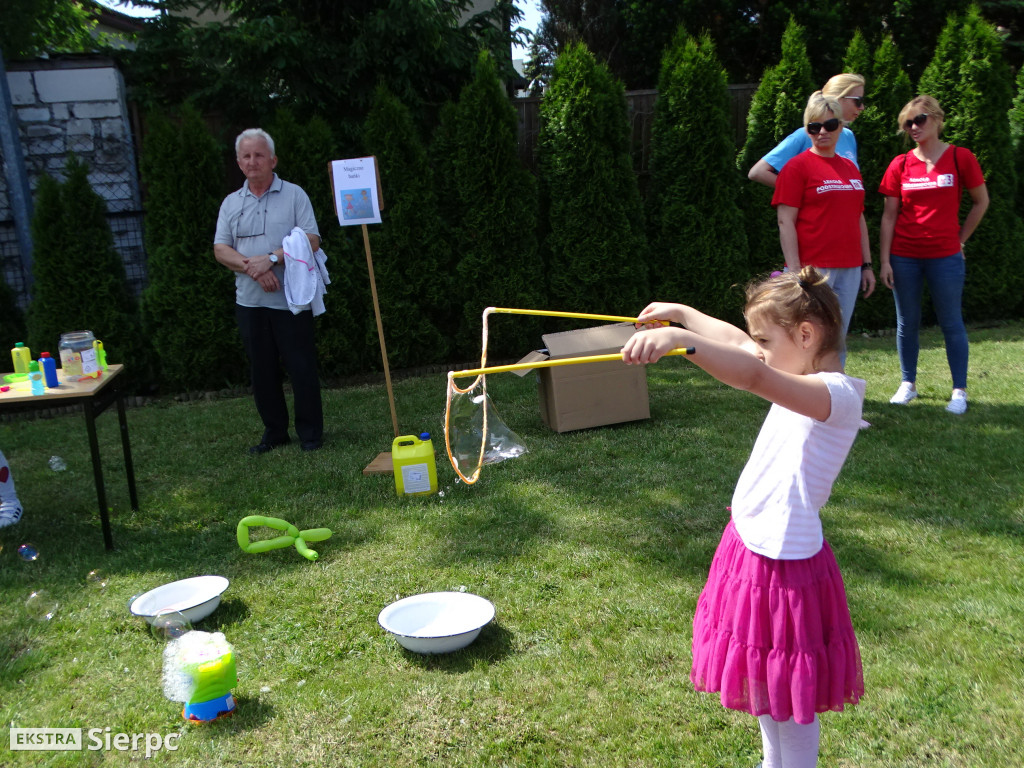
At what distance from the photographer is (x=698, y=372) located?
7.14 m

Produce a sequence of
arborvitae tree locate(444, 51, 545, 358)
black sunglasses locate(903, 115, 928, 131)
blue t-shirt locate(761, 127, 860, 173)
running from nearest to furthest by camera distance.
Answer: blue t-shirt locate(761, 127, 860, 173)
black sunglasses locate(903, 115, 928, 131)
arborvitae tree locate(444, 51, 545, 358)

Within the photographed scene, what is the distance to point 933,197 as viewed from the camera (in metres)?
5.21

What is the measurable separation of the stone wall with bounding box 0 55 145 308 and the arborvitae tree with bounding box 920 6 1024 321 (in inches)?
328

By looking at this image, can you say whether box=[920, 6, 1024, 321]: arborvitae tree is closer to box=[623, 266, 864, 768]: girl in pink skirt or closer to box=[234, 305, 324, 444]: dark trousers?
box=[234, 305, 324, 444]: dark trousers

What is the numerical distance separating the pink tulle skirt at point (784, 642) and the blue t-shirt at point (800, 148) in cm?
357

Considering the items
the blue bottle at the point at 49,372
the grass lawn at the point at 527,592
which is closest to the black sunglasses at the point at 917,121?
the grass lawn at the point at 527,592

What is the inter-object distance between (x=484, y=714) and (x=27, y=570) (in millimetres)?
2543

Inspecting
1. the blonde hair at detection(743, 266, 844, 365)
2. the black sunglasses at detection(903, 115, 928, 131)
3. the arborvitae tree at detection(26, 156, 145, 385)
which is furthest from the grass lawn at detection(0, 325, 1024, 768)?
the black sunglasses at detection(903, 115, 928, 131)

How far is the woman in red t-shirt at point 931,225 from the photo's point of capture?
5199mm

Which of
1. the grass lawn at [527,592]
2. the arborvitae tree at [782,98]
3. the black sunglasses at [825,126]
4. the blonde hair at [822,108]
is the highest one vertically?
the arborvitae tree at [782,98]

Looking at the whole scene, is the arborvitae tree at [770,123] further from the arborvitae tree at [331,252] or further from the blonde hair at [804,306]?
the blonde hair at [804,306]

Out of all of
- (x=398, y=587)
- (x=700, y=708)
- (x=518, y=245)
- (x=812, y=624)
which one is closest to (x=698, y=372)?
(x=518, y=245)

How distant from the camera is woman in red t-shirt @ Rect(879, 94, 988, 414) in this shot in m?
5.20

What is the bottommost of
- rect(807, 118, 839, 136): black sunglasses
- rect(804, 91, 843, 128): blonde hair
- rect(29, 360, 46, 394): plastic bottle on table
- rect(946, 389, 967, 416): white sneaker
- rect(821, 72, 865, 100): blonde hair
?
rect(946, 389, 967, 416): white sneaker
